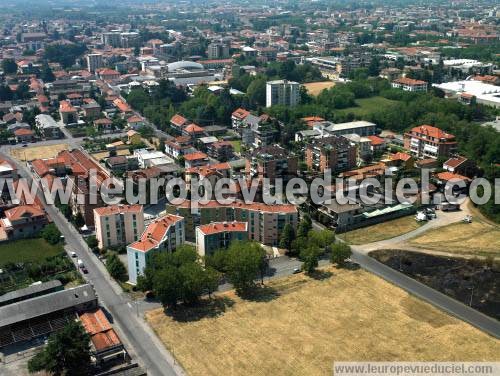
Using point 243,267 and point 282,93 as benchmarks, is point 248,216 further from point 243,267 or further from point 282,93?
point 282,93

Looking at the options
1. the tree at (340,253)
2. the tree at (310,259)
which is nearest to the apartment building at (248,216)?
the tree at (310,259)

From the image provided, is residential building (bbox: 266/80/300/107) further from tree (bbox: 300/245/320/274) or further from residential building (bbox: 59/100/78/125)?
tree (bbox: 300/245/320/274)

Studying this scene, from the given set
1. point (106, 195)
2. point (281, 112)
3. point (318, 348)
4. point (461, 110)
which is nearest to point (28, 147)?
point (106, 195)

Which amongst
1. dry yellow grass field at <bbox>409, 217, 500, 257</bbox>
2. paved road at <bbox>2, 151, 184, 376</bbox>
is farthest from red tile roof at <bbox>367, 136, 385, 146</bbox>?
paved road at <bbox>2, 151, 184, 376</bbox>

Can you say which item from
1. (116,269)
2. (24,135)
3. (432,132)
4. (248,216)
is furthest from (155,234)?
(24,135)

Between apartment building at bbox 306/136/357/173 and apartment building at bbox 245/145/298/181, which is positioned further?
apartment building at bbox 306/136/357/173

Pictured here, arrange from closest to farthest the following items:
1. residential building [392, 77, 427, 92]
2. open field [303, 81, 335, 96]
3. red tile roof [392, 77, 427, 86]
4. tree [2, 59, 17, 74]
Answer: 1. residential building [392, 77, 427, 92]
2. red tile roof [392, 77, 427, 86]
3. open field [303, 81, 335, 96]
4. tree [2, 59, 17, 74]

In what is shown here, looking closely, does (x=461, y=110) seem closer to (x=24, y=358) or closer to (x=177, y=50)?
(x=24, y=358)
